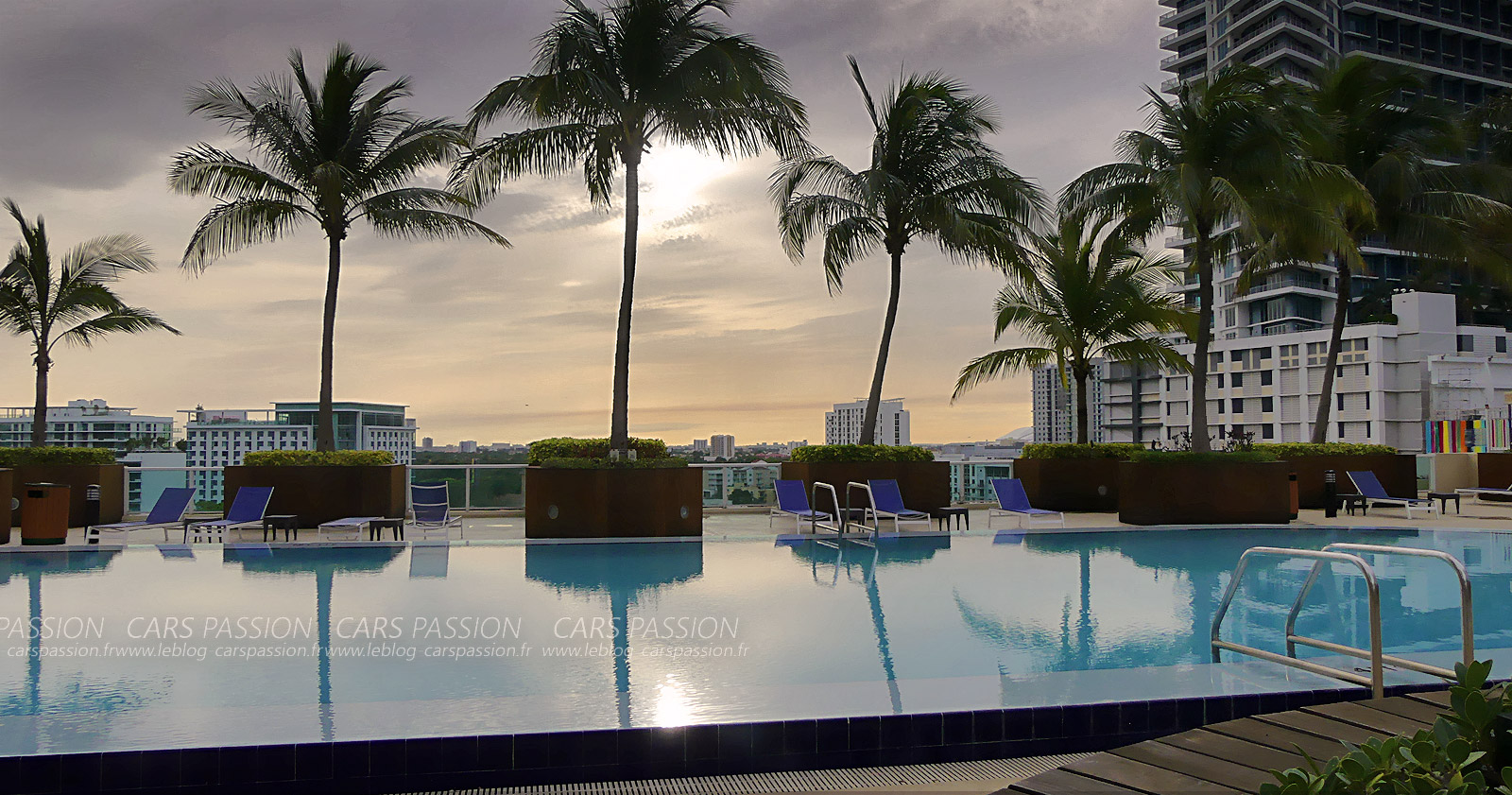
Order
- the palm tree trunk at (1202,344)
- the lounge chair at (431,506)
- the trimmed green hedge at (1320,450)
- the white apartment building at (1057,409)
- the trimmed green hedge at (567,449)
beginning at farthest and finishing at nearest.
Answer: the white apartment building at (1057,409) < the trimmed green hedge at (1320,450) < the palm tree trunk at (1202,344) < the trimmed green hedge at (567,449) < the lounge chair at (431,506)

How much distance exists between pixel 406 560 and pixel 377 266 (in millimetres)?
10798

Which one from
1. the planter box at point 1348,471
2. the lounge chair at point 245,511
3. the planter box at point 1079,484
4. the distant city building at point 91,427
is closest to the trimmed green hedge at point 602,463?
the lounge chair at point 245,511

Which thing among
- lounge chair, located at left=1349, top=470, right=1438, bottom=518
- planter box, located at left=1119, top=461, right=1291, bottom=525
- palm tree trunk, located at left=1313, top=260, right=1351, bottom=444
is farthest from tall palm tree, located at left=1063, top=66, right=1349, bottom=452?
palm tree trunk, located at left=1313, top=260, right=1351, bottom=444

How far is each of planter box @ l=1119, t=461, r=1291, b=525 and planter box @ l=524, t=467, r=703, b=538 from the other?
24.3 ft

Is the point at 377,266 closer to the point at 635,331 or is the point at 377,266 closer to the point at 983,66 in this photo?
the point at 635,331

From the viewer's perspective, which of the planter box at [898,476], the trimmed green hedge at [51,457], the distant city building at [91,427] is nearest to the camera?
the trimmed green hedge at [51,457]

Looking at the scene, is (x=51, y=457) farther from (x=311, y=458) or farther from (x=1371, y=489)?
(x=1371, y=489)

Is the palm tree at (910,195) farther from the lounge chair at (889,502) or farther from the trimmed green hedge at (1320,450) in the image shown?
the trimmed green hedge at (1320,450)

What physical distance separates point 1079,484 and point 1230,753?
14.5 metres

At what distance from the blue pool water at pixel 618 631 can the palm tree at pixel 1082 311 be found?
249 inches

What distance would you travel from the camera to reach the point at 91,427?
21.3 meters

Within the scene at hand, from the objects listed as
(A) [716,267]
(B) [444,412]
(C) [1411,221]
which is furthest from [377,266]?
(C) [1411,221]

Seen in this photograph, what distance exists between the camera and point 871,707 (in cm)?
415

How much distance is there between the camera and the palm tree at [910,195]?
1526cm
